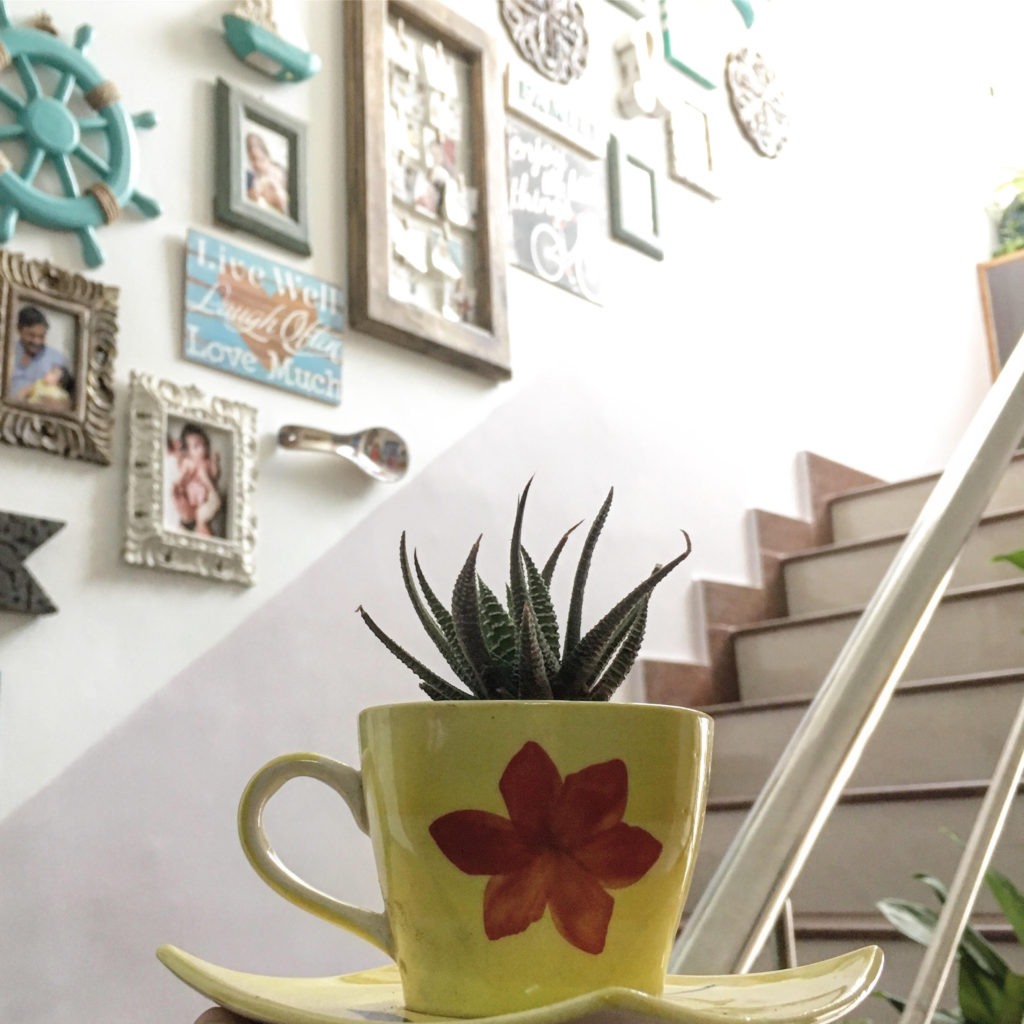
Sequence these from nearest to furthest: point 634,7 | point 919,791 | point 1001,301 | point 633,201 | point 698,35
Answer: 1. point 919,791
2. point 633,201
3. point 634,7
4. point 698,35
5. point 1001,301

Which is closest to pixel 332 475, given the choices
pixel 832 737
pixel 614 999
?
pixel 832 737

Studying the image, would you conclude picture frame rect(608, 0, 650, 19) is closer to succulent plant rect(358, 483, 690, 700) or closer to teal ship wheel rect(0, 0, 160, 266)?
teal ship wheel rect(0, 0, 160, 266)

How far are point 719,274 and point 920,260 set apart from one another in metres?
1.20

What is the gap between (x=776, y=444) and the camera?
319 centimetres

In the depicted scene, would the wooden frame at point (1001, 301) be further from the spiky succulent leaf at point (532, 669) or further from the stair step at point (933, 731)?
the spiky succulent leaf at point (532, 669)

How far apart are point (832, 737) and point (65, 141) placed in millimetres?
1532

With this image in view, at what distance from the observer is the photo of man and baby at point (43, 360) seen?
1692 millimetres

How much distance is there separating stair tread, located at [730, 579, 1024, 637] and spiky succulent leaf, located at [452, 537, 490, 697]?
218 cm

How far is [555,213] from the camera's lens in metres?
2.67

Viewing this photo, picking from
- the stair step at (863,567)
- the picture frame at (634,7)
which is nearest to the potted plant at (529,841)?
the stair step at (863,567)

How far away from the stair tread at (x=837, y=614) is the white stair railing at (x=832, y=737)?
1.34m

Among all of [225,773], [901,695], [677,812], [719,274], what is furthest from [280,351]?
[677,812]

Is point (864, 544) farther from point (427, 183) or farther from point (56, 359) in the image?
point (56, 359)

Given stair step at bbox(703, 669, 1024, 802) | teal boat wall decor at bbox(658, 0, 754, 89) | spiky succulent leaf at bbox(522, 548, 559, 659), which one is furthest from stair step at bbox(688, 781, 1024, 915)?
teal boat wall decor at bbox(658, 0, 754, 89)
